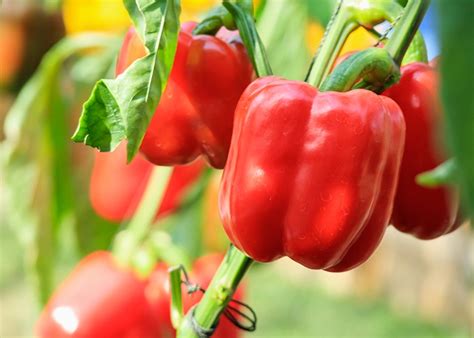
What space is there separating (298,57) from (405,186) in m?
0.43

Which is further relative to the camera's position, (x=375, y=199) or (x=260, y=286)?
(x=260, y=286)

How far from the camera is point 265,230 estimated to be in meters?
0.58

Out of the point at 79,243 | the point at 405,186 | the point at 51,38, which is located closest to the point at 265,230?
the point at 405,186

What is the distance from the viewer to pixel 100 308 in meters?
1.02

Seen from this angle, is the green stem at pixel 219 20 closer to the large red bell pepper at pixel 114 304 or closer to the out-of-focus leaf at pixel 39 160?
the large red bell pepper at pixel 114 304

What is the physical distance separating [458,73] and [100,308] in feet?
2.52

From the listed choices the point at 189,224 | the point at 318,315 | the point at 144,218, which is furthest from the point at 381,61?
the point at 318,315

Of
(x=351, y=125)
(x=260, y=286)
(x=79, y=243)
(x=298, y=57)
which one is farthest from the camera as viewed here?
(x=260, y=286)

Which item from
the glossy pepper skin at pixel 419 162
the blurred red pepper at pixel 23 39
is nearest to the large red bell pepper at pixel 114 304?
the glossy pepper skin at pixel 419 162

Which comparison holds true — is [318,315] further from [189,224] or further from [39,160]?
[39,160]

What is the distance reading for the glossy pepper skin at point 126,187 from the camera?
1.19 meters

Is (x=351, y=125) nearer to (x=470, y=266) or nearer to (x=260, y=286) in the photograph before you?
(x=470, y=266)

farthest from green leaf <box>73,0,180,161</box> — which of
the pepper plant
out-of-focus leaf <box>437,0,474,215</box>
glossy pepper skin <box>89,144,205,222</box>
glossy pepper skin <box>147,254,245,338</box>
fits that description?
glossy pepper skin <box>89,144,205,222</box>

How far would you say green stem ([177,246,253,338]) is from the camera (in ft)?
1.99
